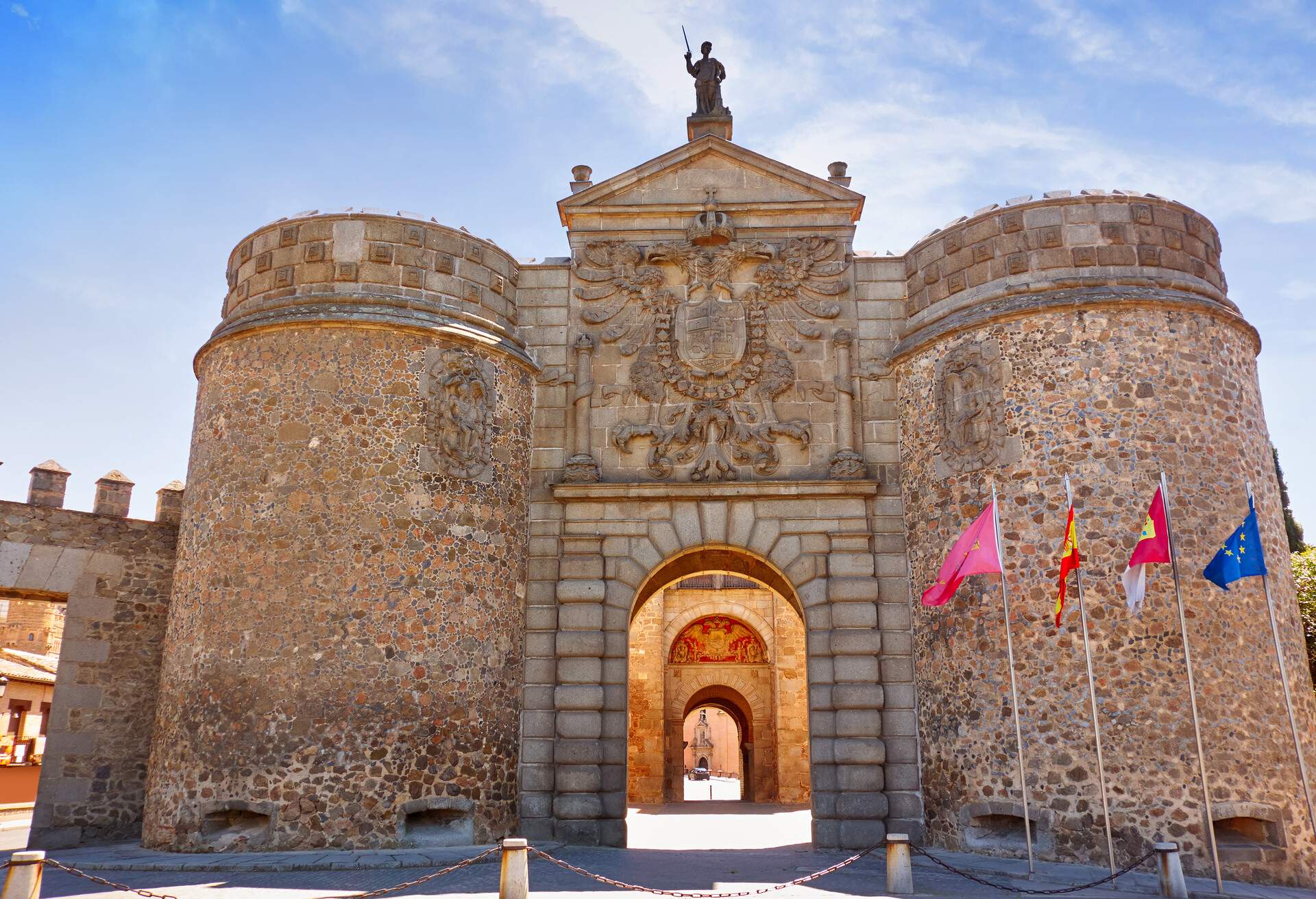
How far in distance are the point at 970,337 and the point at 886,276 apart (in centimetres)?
208

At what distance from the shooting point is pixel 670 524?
14914 millimetres

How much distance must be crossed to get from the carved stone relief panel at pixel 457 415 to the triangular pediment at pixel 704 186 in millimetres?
3453

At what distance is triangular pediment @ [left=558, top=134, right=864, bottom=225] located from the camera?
16.2 metres

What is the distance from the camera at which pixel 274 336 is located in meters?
14.4

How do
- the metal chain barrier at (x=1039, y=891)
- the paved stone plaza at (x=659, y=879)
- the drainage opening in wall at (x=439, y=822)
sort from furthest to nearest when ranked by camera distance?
the drainage opening in wall at (x=439, y=822) < the paved stone plaza at (x=659, y=879) < the metal chain barrier at (x=1039, y=891)

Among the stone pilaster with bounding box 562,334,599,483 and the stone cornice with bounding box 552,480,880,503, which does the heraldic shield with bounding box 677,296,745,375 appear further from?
the stone cornice with bounding box 552,480,880,503

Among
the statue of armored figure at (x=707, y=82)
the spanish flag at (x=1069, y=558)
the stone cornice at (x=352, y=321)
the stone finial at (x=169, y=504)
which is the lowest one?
the spanish flag at (x=1069, y=558)

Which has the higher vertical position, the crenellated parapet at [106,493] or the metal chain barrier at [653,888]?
the crenellated parapet at [106,493]

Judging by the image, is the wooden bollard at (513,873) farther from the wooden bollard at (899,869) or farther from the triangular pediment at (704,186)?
the triangular pediment at (704,186)

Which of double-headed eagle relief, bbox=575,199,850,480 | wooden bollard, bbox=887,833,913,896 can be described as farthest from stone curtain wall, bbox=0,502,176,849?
wooden bollard, bbox=887,833,913,896

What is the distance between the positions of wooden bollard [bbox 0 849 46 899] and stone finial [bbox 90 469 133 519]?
25.2ft

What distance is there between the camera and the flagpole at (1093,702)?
37.1 ft

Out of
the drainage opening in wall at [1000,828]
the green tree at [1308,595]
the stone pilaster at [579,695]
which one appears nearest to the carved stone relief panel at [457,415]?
the stone pilaster at [579,695]

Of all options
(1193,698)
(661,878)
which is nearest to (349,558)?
(661,878)
